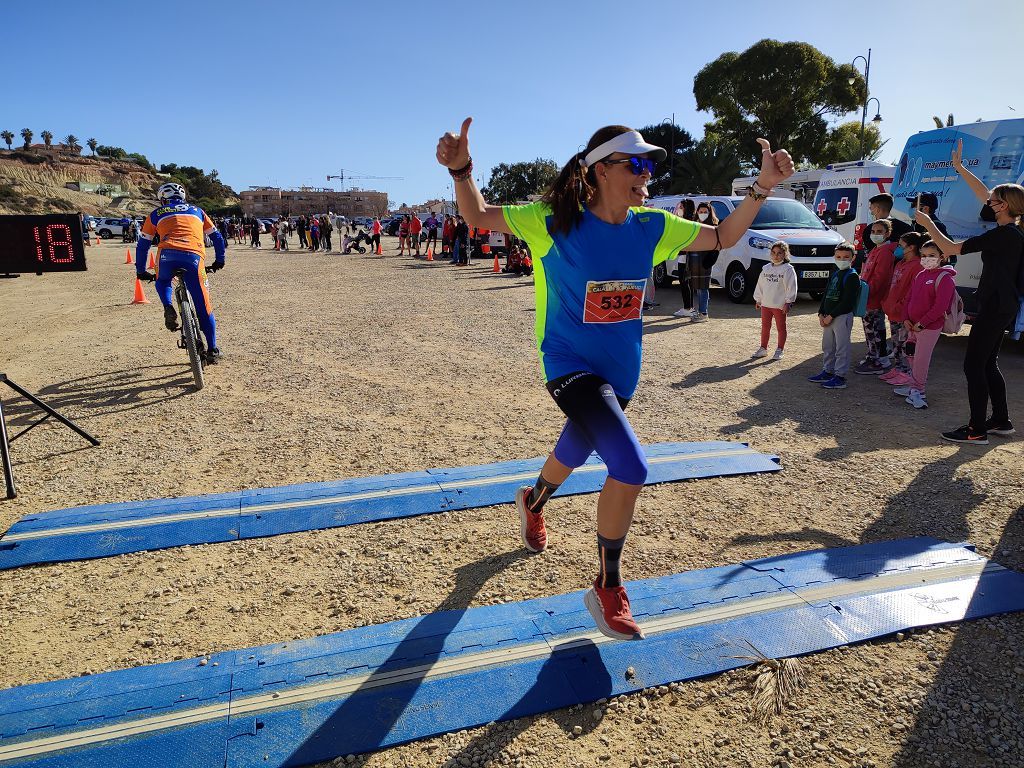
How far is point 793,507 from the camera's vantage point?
429cm

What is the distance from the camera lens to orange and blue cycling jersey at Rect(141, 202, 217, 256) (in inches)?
276

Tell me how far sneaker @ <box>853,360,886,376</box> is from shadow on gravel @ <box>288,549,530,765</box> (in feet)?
22.2

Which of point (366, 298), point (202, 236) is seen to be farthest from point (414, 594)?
point (366, 298)

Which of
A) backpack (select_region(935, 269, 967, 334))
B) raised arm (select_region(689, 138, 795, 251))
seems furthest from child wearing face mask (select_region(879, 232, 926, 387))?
raised arm (select_region(689, 138, 795, 251))

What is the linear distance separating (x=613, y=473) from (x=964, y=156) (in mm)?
9907

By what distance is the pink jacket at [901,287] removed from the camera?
290 inches

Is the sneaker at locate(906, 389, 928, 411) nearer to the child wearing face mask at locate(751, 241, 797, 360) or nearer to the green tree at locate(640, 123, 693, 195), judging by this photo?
the child wearing face mask at locate(751, 241, 797, 360)

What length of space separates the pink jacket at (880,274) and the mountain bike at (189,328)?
794 centimetres

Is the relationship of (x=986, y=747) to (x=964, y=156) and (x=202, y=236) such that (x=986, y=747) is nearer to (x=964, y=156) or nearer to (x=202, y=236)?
(x=202, y=236)

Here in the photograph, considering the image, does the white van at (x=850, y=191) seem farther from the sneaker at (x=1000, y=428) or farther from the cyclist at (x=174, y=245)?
the cyclist at (x=174, y=245)

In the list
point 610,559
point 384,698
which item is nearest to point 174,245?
point 384,698

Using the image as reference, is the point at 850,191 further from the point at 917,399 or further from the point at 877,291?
the point at 917,399

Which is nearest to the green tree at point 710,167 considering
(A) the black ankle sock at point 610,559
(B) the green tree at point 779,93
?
(B) the green tree at point 779,93

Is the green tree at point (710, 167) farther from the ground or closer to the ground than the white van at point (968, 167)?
farther from the ground
